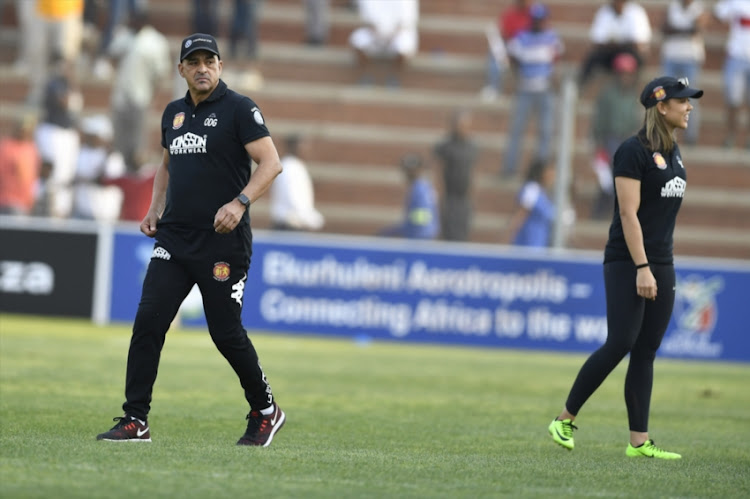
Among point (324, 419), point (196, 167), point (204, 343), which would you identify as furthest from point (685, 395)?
point (196, 167)

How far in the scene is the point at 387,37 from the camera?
76.6 feet

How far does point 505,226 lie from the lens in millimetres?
18969

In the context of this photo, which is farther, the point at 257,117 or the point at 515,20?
the point at 515,20

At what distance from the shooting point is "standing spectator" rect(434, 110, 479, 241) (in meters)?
19.2

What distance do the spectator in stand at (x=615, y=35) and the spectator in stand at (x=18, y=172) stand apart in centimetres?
802

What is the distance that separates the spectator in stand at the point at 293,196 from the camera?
62.0 feet

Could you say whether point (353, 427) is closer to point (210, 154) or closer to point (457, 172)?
point (210, 154)

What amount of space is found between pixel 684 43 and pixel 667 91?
1355 centimetres

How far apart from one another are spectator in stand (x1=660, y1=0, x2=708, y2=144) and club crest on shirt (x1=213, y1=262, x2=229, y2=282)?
1475 cm

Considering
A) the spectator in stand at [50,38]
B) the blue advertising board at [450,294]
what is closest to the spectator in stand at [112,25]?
the spectator in stand at [50,38]

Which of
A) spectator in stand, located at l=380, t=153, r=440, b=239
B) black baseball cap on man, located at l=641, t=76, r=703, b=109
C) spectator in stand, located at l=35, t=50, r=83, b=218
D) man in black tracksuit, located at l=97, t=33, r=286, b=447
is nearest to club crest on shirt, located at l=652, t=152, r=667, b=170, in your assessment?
black baseball cap on man, located at l=641, t=76, r=703, b=109

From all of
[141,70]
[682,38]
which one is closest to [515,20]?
[682,38]

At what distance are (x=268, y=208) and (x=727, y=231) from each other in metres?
6.51

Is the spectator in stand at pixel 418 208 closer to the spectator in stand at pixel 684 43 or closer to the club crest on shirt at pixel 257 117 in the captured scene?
the spectator in stand at pixel 684 43
